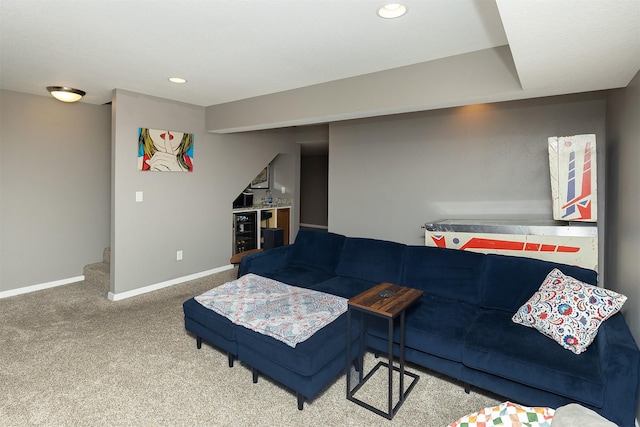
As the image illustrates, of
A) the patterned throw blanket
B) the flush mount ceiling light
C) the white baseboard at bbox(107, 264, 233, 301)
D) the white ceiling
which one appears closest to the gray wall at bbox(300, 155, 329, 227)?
the white baseboard at bbox(107, 264, 233, 301)

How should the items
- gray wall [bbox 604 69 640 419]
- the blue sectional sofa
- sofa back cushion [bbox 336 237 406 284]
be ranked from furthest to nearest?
sofa back cushion [bbox 336 237 406 284] → gray wall [bbox 604 69 640 419] → the blue sectional sofa

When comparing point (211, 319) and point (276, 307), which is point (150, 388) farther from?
point (276, 307)

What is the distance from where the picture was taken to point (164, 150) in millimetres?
4242

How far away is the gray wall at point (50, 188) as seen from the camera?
389cm

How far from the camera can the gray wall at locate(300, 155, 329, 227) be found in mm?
9039

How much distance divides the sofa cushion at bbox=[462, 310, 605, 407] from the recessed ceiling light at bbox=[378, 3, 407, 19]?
196cm

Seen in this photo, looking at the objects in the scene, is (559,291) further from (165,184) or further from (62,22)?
(165,184)

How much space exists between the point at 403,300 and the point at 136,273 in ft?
10.8

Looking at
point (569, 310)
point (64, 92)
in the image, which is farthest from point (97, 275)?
point (569, 310)

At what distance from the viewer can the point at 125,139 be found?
12.7 feet

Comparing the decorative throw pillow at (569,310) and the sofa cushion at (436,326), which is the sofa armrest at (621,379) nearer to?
the decorative throw pillow at (569,310)

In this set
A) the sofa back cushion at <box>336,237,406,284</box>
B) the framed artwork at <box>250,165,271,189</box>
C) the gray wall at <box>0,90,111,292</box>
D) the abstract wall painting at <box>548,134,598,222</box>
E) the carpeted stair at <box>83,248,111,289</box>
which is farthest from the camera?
the framed artwork at <box>250,165,271,189</box>

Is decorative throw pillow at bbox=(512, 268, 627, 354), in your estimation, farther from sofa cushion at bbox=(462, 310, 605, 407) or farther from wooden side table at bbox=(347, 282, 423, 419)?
wooden side table at bbox=(347, 282, 423, 419)

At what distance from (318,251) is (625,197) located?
248cm
